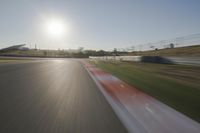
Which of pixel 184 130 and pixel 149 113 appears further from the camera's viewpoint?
pixel 149 113

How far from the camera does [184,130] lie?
4.53 meters

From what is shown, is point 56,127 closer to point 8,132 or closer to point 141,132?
point 8,132

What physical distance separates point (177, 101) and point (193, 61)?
1250 centimetres

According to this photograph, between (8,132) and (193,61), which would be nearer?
(8,132)

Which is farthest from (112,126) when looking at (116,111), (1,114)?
(1,114)

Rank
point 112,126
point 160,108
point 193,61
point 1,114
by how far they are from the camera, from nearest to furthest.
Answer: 1. point 112,126
2. point 1,114
3. point 160,108
4. point 193,61

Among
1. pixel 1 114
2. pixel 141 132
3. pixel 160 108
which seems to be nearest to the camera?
pixel 141 132

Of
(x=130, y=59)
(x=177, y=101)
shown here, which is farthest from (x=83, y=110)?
(x=130, y=59)

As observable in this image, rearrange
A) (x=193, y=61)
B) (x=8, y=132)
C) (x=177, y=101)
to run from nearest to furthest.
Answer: (x=8, y=132) < (x=177, y=101) < (x=193, y=61)

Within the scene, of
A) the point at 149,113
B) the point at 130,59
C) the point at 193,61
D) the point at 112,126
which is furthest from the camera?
the point at 130,59

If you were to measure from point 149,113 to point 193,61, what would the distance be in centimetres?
1447

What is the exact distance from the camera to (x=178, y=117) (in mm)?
5602

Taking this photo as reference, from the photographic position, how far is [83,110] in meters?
6.22

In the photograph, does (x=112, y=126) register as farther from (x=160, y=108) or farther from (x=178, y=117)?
(x=160, y=108)
